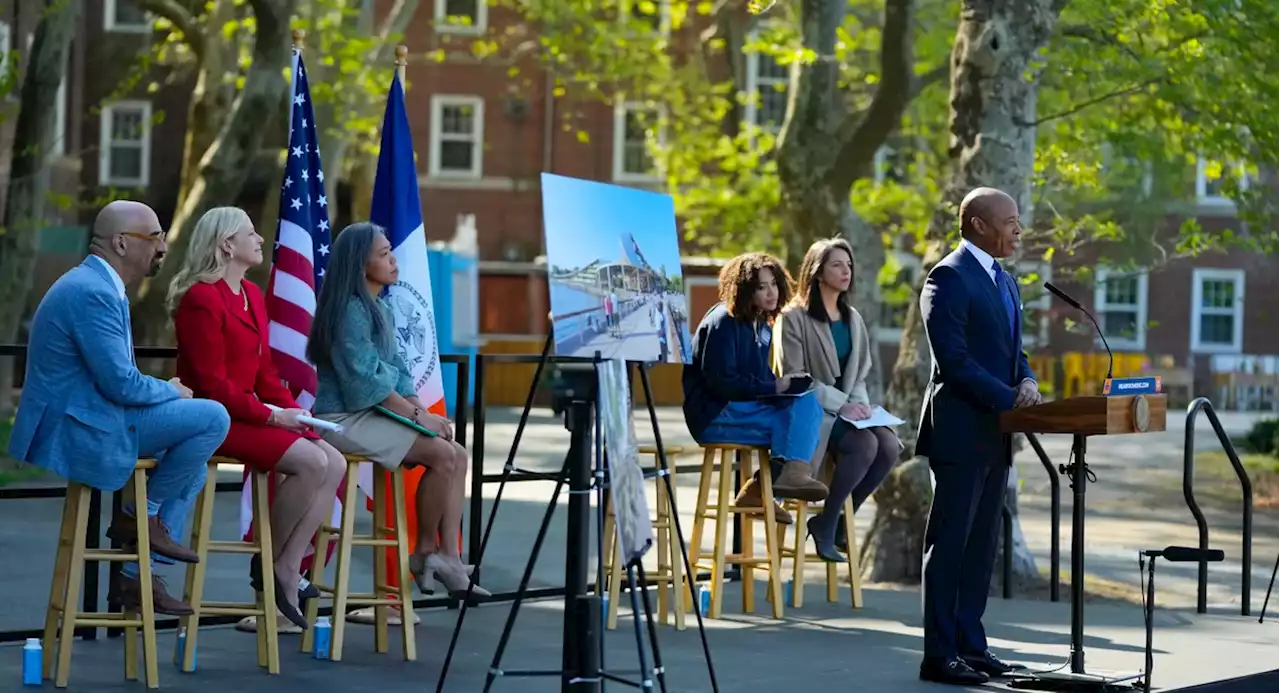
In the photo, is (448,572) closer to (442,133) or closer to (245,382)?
(245,382)

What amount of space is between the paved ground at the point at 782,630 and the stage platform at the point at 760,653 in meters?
0.01

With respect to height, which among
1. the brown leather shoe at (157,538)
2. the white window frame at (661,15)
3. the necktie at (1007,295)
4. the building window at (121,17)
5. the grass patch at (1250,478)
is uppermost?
the building window at (121,17)

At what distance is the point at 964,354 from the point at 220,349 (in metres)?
3.00

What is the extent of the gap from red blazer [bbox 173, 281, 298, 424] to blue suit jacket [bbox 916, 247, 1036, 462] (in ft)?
8.95

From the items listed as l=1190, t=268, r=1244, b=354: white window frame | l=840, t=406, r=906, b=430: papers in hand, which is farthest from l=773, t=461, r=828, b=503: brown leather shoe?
l=1190, t=268, r=1244, b=354: white window frame

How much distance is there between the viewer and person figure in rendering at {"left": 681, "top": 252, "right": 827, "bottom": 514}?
9.95 meters

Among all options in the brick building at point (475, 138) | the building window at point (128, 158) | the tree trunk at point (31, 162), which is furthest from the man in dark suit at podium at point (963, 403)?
the building window at point (128, 158)

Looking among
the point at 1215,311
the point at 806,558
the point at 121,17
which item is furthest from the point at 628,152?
the point at 806,558

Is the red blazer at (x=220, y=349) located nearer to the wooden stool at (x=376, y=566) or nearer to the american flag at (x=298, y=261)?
the wooden stool at (x=376, y=566)

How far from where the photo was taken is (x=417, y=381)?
9.57 metres

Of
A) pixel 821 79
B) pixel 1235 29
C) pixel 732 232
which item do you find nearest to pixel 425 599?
pixel 1235 29

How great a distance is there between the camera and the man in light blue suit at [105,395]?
7418mm

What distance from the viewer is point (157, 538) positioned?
25.2 ft

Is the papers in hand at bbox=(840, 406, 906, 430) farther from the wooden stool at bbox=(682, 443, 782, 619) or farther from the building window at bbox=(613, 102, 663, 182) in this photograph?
the building window at bbox=(613, 102, 663, 182)
